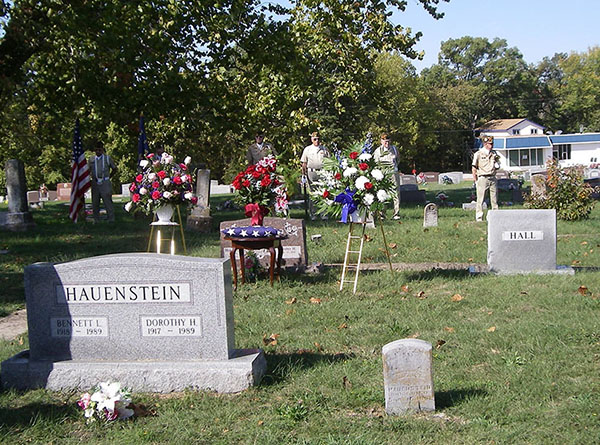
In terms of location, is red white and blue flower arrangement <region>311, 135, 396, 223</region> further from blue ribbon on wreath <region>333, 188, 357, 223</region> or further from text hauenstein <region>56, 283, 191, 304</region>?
text hauenstein <region>56, 283, 191, 304</region>

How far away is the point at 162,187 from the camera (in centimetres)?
1227

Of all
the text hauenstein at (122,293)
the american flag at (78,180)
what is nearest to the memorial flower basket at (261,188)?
the text hauenstein at (122,293)

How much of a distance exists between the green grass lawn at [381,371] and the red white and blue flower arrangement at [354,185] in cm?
114

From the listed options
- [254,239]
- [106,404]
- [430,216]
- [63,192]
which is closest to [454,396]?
[106,404]

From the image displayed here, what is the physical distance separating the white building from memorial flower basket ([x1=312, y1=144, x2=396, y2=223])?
81.7 m

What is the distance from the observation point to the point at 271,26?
23.0 m

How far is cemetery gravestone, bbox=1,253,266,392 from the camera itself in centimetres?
614

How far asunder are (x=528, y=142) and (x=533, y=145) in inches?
33.7

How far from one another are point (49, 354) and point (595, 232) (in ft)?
42.6

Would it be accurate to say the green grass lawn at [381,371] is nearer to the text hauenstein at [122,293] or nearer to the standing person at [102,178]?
the text hauenstein at [122,293]

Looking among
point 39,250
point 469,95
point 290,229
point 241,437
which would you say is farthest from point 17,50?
point 469,95

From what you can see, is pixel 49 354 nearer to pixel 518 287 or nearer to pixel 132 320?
pixel 132 320

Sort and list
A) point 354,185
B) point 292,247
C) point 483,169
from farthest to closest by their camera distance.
Answer: point 483,169 < point 292,247 < point 354,185

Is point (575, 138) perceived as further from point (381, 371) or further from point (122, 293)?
point (122, 293)
